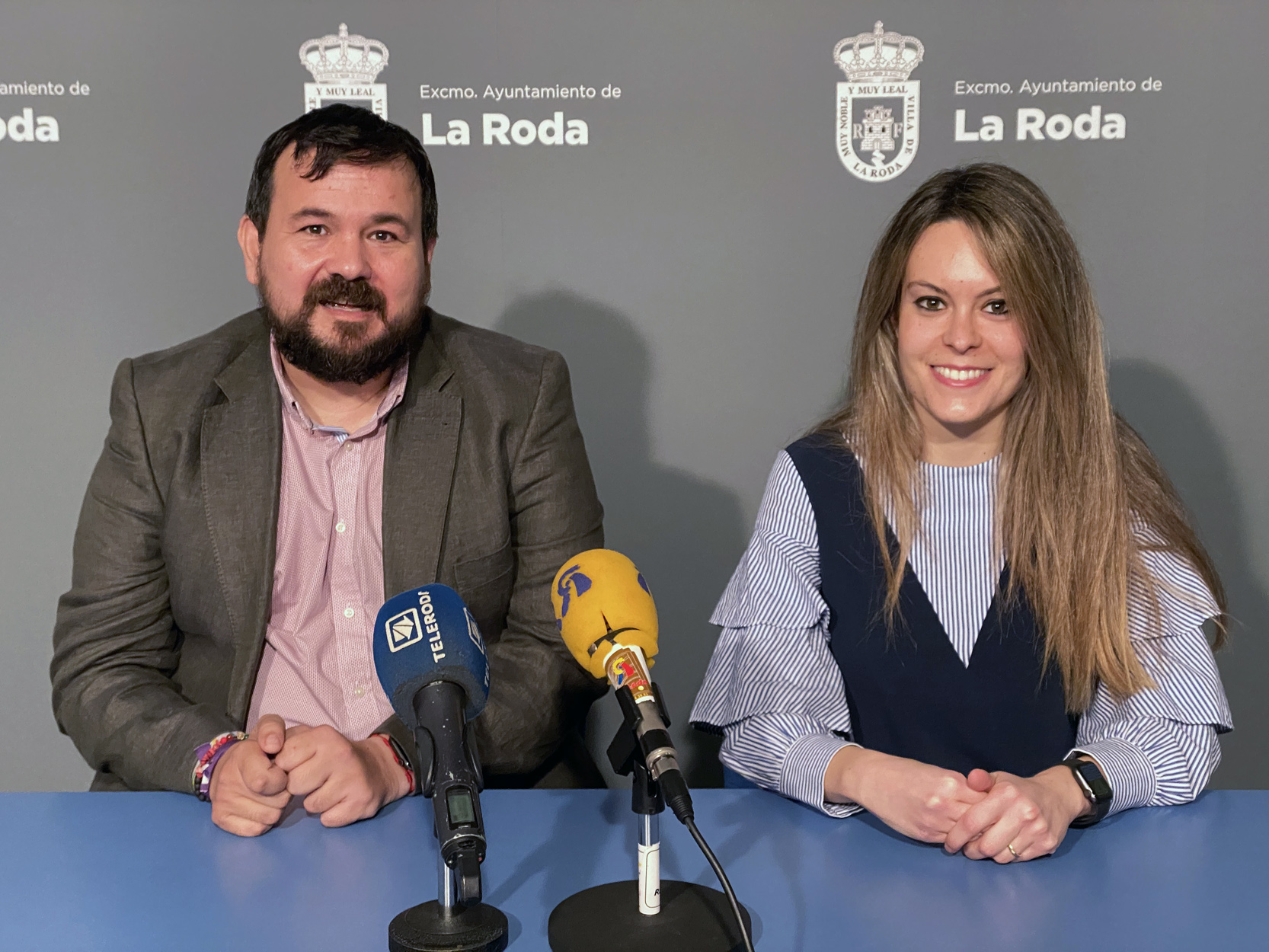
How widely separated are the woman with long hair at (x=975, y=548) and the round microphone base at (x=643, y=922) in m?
0.51

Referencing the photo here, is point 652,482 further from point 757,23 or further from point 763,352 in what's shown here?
point 757,23

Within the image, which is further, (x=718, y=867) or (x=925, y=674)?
(x=925, y=674)

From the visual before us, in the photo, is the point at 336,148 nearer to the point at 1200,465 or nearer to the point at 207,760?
the point at 207,760

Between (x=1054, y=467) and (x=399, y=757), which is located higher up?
(x=1054, y=467)

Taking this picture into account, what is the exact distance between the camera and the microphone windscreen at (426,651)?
1.22 metres

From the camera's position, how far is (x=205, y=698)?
2270 mm

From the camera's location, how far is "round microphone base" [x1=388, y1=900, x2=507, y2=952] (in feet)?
4.15

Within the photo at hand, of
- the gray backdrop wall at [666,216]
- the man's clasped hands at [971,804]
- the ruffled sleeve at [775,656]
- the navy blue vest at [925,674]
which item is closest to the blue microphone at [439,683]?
the man's clasped hands at [971,804]

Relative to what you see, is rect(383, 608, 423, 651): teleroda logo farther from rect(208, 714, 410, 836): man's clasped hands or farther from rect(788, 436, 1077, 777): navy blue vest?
rect(788, 436, 1077, 777): navy blue vest

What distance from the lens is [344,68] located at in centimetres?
318

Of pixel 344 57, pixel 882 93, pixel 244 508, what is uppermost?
pixel 344 57

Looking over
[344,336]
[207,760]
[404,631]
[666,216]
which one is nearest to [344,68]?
[666,216]

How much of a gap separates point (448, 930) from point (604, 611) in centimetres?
38

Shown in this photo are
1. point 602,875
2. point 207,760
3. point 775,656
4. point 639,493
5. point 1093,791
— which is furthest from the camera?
point 639,493
